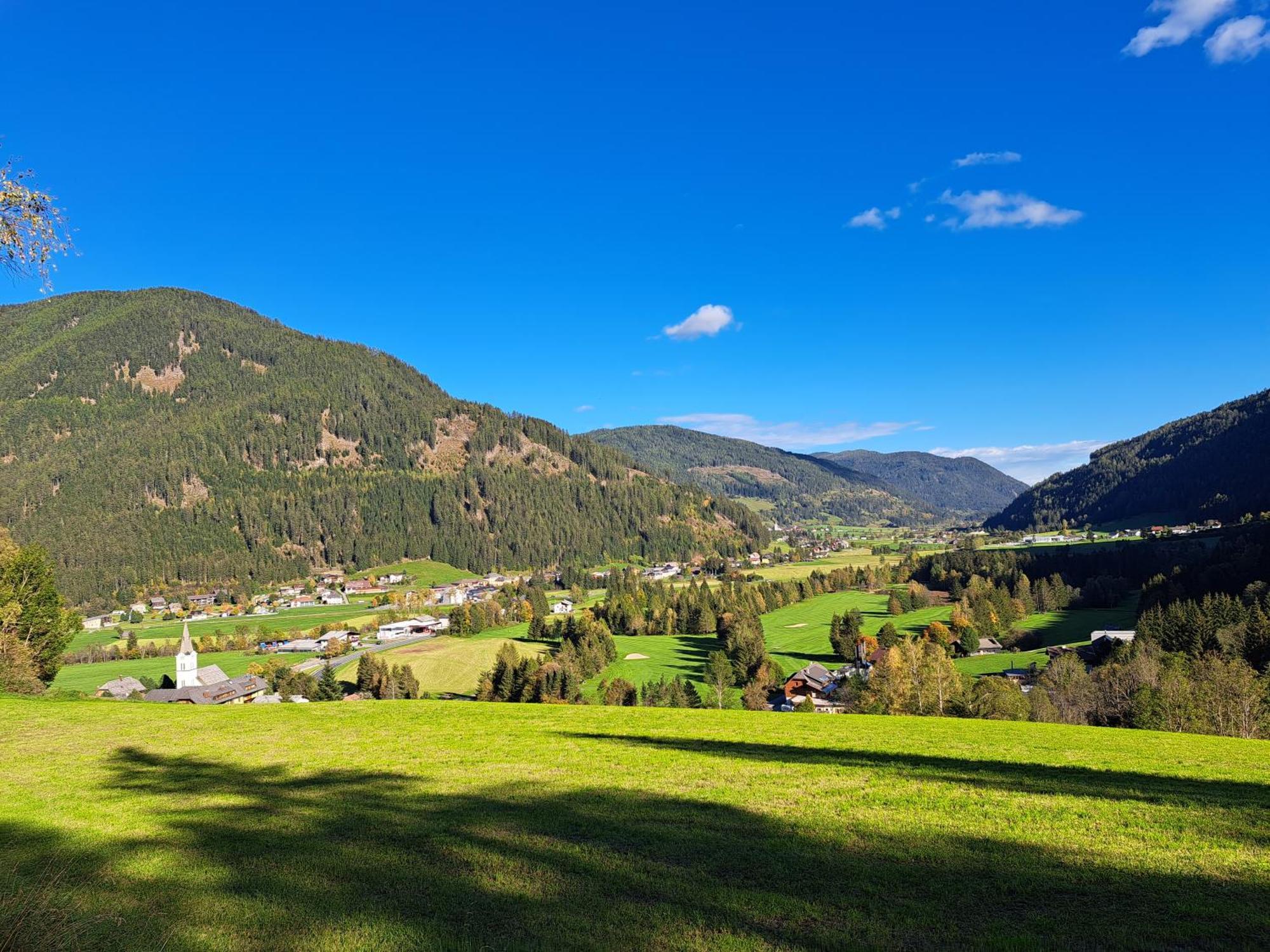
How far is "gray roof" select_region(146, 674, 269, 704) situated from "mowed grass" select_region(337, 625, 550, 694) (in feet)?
45.2

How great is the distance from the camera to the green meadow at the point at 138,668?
8881 centimetres

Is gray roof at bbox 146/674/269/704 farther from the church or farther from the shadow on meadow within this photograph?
the shadow on meadow

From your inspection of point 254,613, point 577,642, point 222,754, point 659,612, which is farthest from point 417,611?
point 222,754

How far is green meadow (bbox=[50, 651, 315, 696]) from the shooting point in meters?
88.8

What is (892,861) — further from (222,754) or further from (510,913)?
(222,754)

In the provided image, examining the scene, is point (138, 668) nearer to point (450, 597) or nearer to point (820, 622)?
point (450, 597)

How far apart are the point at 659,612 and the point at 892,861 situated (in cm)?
12219

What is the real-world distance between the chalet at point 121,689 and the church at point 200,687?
4.61 meters

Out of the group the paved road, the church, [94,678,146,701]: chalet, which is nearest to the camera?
the church

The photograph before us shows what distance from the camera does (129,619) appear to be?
16750cm

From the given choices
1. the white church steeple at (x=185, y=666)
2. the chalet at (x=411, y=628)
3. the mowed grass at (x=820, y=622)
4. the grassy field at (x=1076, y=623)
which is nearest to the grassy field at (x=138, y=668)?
the chalet at (x=411, y=628)

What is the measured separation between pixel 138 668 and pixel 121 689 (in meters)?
26.5

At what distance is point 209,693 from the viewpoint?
69812 millimetres

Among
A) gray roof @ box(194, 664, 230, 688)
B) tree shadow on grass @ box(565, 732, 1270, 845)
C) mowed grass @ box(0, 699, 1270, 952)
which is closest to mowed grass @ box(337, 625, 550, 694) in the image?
gray roof @ box(194, 664, 230, 688)
